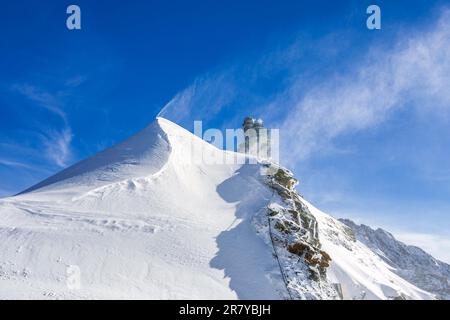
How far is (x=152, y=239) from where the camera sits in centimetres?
2548

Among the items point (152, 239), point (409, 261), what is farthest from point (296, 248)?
point (409, 261)

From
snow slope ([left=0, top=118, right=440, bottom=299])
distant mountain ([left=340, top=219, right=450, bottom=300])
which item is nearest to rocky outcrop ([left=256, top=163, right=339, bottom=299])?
snow slope ([left=0, top=118, right=440, bottom=299])

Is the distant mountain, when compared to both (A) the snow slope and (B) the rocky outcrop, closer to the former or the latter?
(A) the snow slope

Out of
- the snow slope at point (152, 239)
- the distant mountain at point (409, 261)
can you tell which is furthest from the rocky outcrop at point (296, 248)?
the distant mountain at point (409, 261)

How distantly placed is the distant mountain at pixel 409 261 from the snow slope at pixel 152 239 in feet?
34.6

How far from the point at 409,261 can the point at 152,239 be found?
48752mm

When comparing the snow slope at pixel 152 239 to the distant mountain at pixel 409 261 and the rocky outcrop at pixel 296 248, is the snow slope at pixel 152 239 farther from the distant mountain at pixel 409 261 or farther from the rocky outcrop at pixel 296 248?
the distant mountain at pixel 409 261

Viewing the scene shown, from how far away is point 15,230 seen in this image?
78.0 ft

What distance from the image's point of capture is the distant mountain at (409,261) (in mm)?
49438

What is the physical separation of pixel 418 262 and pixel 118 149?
4891 centimetres

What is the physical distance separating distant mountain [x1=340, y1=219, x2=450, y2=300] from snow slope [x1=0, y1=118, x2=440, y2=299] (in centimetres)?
1055

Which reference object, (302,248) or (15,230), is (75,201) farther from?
(302,248)
